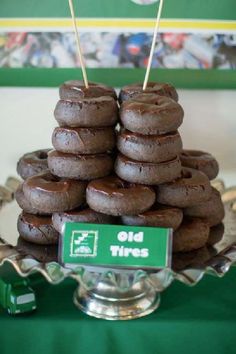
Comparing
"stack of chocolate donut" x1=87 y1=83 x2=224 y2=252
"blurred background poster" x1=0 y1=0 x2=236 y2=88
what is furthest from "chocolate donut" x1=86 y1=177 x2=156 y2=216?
"blurred background poster" x1=0 y1=0 x2=236 y2=88

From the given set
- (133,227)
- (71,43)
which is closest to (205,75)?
(71,43)

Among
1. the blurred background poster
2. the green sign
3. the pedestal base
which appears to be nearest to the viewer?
the green sign

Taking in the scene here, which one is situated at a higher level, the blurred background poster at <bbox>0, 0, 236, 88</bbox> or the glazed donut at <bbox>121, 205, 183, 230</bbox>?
the blurred background poster at <bbox>0, 0, 236, 88</bbox>

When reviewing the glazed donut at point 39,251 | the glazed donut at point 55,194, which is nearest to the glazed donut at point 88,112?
the glazed donut at point 55,194

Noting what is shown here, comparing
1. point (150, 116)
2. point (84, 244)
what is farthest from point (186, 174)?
point (84, 244)

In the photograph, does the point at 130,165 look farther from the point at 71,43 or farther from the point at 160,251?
the point at 71,43

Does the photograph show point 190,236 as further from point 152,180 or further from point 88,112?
point 88,112

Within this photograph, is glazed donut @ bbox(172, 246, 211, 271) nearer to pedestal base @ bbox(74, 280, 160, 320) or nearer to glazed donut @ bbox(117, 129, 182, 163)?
pedestal base @ bbox(74, 280, 160, 320)
